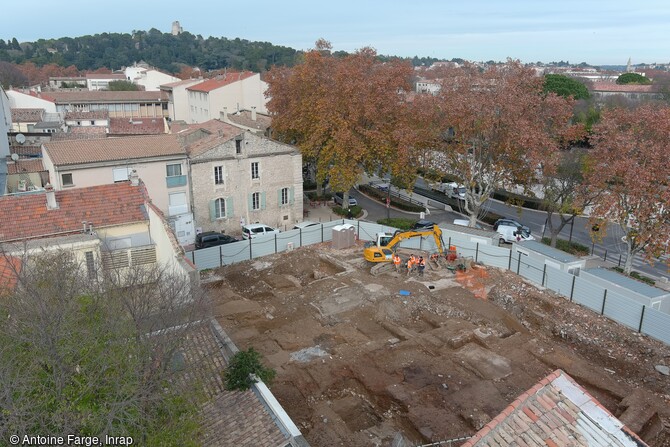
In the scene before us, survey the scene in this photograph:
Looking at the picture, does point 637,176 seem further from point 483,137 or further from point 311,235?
point 311,235

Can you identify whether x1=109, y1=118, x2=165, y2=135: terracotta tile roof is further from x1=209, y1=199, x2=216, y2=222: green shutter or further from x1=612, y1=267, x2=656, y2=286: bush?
x1=612, y1=267, x2=656, y2=286: bush

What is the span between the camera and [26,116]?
197 feet

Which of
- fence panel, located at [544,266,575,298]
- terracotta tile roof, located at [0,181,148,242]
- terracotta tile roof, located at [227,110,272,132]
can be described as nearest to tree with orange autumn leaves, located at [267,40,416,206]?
terracotta tile roof, located at [227,110,272,132]

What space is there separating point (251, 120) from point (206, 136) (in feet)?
33.5

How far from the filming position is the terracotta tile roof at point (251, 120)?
4549 cm

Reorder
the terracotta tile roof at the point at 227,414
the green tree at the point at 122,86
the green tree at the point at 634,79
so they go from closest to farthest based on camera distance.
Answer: the terracotta tile roof at the point at 227,414 < the green tree at the point at 122,86 < the green tree at the point at 634,79

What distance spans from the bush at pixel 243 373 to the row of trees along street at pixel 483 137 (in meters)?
20.9

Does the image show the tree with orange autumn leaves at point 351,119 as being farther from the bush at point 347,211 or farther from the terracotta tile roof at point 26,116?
the terracotta tile roof at point 26,116

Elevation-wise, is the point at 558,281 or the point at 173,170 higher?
the point at 173,170

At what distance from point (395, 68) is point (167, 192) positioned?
1956 cm

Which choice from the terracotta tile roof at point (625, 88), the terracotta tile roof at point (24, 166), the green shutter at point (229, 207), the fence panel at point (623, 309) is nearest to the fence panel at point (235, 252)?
the green shutter at point (229, 207)

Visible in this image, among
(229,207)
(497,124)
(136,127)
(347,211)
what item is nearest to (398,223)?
(347,211)

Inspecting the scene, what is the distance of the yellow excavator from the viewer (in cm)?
3044

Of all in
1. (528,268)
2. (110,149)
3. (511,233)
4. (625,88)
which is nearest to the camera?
(528,268)
